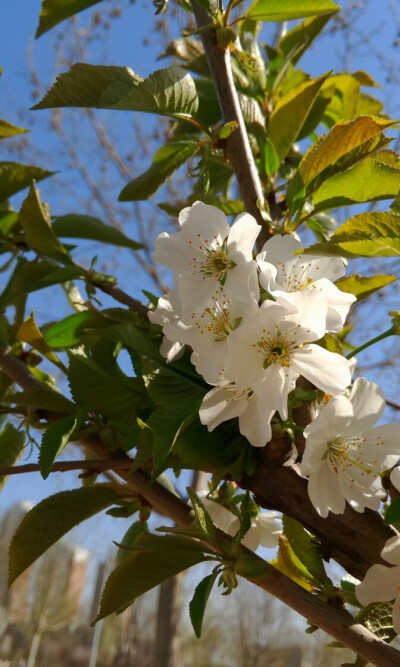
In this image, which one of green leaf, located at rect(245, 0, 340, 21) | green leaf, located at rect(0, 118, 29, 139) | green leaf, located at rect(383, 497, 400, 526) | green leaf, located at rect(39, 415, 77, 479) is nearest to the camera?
green leaf, located at rect(383, 497, 400, 526)

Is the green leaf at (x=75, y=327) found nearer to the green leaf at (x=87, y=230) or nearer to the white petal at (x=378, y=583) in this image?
the green leaf at (x=87, y=230)

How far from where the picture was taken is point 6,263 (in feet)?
2.45

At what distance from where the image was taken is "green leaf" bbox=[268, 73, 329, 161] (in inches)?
24.2

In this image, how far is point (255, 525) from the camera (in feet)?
1.93

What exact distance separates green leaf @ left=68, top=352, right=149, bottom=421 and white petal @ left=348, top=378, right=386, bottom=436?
0.56 ft

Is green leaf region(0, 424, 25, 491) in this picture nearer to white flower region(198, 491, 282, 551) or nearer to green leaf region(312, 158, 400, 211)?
white flower region(198, 491, 282, 551)

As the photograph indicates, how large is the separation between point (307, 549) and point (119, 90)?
0.40 metres

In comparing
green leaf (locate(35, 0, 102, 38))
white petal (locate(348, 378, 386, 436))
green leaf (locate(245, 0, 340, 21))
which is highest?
green leaf (locate(35, 0, 102, 38))

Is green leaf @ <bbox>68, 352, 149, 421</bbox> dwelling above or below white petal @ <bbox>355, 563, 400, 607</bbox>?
above

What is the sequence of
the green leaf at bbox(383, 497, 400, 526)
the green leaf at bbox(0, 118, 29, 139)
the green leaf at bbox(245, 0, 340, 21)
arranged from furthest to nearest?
1. the green leaf at bbox(0, 118, 29, 139)
2. the green leaf at bbox(245, 0, 340, 21)
3. the green leaf at bbox(383, 497, 400, 526)

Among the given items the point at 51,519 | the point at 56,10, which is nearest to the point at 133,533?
the point at 51,519

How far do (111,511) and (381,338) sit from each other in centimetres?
26

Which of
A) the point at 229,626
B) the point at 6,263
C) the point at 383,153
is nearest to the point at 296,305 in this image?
the point at 383,153

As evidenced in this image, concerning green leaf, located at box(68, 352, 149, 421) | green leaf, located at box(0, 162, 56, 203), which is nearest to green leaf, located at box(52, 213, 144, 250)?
green leaf, located at box(0, 162, 56, 203)
